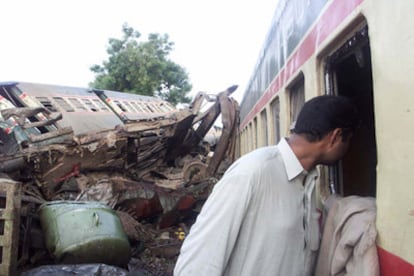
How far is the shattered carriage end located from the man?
8.82ft

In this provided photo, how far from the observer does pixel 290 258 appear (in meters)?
1.40

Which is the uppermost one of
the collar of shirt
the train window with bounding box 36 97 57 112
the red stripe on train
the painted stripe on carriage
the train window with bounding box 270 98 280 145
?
the train window with bounding box 36 97 57 112

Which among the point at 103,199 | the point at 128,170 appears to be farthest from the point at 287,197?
the point at 128,170

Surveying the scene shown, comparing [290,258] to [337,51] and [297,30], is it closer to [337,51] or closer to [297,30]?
[337,51]

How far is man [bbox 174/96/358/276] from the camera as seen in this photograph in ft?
4.28

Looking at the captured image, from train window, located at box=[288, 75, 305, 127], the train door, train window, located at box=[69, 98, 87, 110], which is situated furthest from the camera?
train window, located at box=[69, 98, 87, 110]

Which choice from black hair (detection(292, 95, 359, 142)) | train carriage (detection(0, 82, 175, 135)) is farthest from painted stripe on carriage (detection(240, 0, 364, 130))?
train carriage (detection(0, 82, 175, 135))

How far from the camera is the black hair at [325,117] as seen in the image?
141 centimetres

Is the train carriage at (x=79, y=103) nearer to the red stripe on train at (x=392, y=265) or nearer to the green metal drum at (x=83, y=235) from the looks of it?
the green metal drum at (x=83, y=235)

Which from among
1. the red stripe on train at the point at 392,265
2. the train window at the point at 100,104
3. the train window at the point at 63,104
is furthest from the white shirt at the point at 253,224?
the train window at the point at 100,104

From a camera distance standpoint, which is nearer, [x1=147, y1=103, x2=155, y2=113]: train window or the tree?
[x1=147, y1=103, x2=155, y2=113]: train window

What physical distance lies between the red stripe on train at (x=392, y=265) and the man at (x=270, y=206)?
0.86 ft

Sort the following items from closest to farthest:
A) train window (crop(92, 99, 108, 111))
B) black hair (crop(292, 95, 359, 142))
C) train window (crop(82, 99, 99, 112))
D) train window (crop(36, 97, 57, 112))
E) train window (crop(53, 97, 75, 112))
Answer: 1. black hair (crop(292, 95, 359, 142))
2. train window (crop(36, 97, 57, 112))
3. train window (crop(53, 97, 75, 112))
4. train window (crop(82, 99, 99, 112))
5. train window (crop(92, 99, 108, 111))

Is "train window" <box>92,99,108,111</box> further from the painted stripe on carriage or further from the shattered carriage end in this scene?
the painted stripe on carriage
